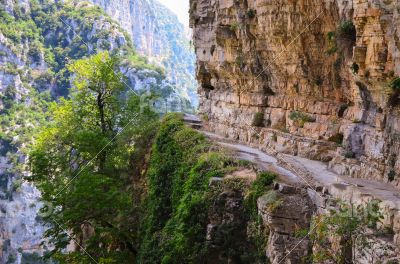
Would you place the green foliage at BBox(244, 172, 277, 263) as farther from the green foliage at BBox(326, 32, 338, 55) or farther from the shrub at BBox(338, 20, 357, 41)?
the green foliage at BBox(326, 32, 338, 55)

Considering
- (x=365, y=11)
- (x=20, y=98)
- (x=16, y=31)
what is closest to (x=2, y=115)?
(x=20, y=98)

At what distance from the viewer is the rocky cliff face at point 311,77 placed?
1494 cm

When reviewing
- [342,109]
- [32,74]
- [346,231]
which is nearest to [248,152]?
[342,109]

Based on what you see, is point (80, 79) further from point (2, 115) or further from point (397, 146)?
point (2, 115)

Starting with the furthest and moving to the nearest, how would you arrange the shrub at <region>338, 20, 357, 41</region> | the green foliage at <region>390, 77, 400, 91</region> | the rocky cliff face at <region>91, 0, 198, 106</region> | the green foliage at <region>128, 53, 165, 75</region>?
the rocky cliff face at <region>91, 0, 198, 106</region> → the green foliage at <region>128, 53, 165, 75</region> → the shrub at <region>338, 20, 357, 41</region> → the green foliage at <region>390, 77, 400, 91</region>

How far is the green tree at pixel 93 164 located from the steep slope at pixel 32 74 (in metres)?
36.9

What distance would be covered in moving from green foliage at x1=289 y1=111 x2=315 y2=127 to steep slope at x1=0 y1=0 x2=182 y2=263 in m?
44.9

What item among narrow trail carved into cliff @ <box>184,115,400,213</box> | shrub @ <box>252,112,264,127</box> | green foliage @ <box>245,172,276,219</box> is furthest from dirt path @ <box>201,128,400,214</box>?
shrub @ <box>252,112,264,127</box>

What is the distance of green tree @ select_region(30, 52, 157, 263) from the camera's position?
21.4 metres

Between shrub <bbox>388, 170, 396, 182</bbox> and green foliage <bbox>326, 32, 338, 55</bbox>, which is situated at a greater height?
green foliage <bbox>326, 32, 338, 55</bbox>

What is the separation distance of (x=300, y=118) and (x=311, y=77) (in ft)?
5.55

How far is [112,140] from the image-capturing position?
89.8ft

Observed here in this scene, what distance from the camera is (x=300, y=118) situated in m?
21.6

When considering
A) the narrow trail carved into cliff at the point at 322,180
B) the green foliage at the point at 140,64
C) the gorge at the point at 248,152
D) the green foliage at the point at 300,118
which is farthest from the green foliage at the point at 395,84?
the green foliage at the point at 140,64
